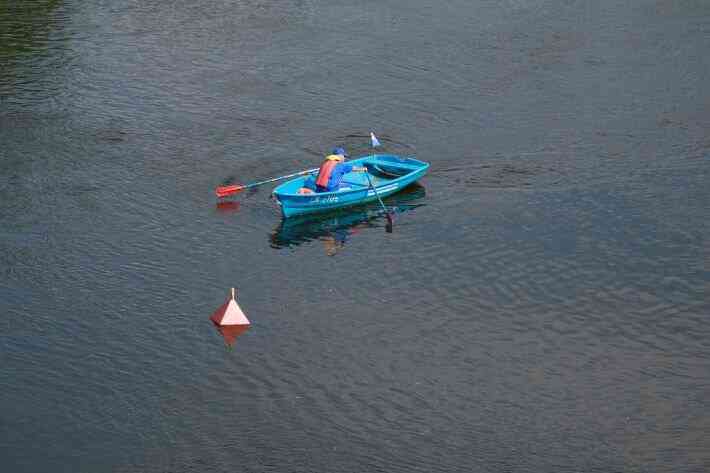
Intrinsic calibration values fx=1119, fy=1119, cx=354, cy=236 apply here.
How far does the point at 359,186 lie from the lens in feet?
124

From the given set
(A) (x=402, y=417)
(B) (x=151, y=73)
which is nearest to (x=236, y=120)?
(B) (x=151, y=73)

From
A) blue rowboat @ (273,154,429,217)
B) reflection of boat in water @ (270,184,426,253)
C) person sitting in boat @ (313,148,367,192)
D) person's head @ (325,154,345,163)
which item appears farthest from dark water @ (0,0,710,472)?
person's head @ (325,154,345,163)

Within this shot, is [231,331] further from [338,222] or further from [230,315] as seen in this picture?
[338,222]

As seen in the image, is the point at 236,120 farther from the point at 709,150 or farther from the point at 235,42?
the point at 709,150

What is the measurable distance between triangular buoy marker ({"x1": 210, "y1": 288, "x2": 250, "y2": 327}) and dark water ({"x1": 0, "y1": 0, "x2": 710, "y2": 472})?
32cm

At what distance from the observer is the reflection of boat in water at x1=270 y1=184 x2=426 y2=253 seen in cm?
3572

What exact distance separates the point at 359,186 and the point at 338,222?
1.63m

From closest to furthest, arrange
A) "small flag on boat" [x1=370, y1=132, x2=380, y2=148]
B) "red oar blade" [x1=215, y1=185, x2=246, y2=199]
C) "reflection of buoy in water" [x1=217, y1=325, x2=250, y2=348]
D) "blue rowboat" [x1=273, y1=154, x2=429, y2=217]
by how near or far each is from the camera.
Result: "reflection of buoy in water" [x1=217, y1=325, x2=250, y2=348], "blue rowboat" [x1=273, y1=154, x2=429, y2=217], "red oar blade" [x1=215, y1=185, x2=246, y2=199], "small flag on boat" [x1=370, y1=132, x2=380, y2=148]

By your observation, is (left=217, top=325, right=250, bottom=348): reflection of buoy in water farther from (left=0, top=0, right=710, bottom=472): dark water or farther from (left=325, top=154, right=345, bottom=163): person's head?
(left=325, top=154, right=345, bottom=163): person's head

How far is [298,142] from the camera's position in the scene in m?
42.0

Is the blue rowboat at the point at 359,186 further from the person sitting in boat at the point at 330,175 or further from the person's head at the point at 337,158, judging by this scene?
the person's head at the point at 337,158

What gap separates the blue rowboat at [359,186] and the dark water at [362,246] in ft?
1.77

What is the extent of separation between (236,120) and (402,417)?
20651 millimetres

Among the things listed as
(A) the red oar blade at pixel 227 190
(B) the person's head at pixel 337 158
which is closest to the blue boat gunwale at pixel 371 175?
(B) the person's head at pixel 337 158
